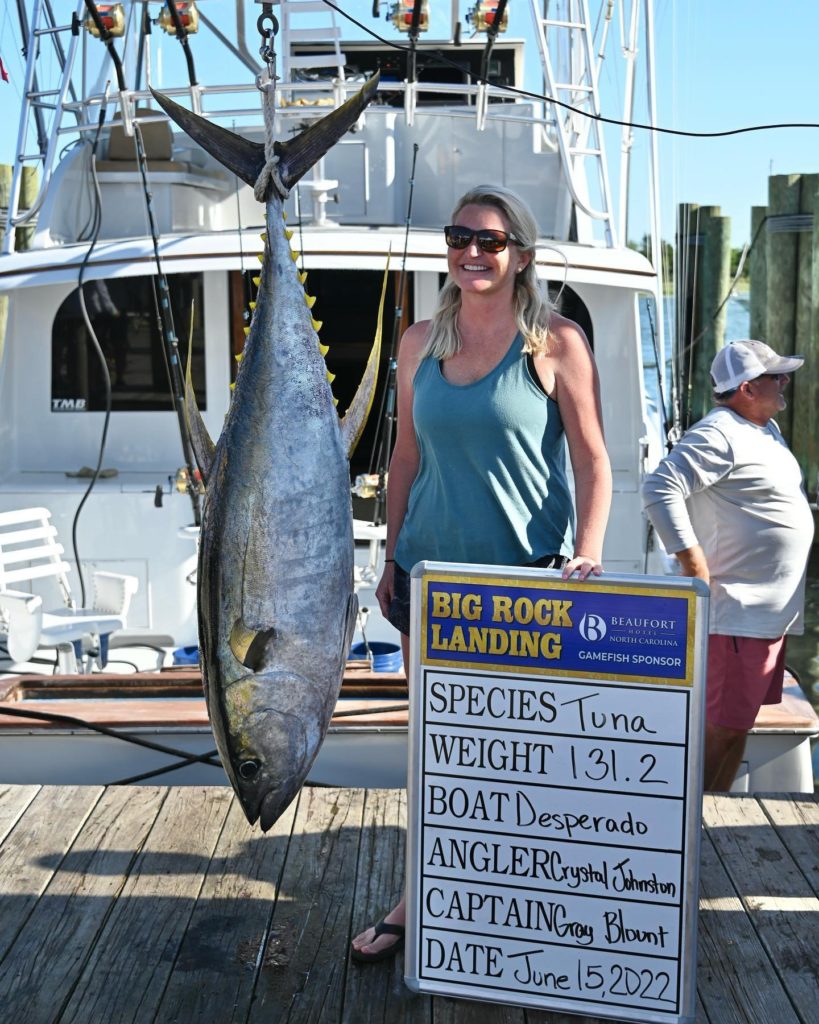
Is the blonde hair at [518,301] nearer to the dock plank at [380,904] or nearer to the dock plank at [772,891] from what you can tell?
the dock plank at [380,904]

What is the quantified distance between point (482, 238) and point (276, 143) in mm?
423

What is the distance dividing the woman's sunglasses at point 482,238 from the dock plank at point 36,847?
5.58ft

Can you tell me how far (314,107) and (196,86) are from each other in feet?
1.70

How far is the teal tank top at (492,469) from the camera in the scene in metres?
2.29

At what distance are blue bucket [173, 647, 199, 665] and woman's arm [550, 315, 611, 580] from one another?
2.77 m

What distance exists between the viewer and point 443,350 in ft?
7.80

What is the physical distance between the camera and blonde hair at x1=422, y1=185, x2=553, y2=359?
2.31 m

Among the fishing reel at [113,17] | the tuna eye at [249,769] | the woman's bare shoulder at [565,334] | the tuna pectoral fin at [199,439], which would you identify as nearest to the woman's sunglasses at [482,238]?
the woman's bare shoulder at [565,334]

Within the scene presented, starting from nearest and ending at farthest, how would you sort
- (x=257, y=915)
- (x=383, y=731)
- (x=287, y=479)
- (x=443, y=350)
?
(x=287, y=479) < (x=443, y=350) < (x=257, y=915) < (x=383, y=731)

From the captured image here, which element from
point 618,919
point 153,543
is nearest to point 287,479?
point 618,919

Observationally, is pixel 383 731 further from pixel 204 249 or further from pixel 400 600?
pixel 204 249

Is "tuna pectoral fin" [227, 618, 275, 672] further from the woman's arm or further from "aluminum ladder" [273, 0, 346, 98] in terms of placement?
"aluminum ladder" [273, 0, 346, 98]

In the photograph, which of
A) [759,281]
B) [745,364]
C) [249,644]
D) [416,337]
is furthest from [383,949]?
[759,281]

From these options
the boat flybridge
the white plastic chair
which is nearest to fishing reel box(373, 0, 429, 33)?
the boat flybridge
